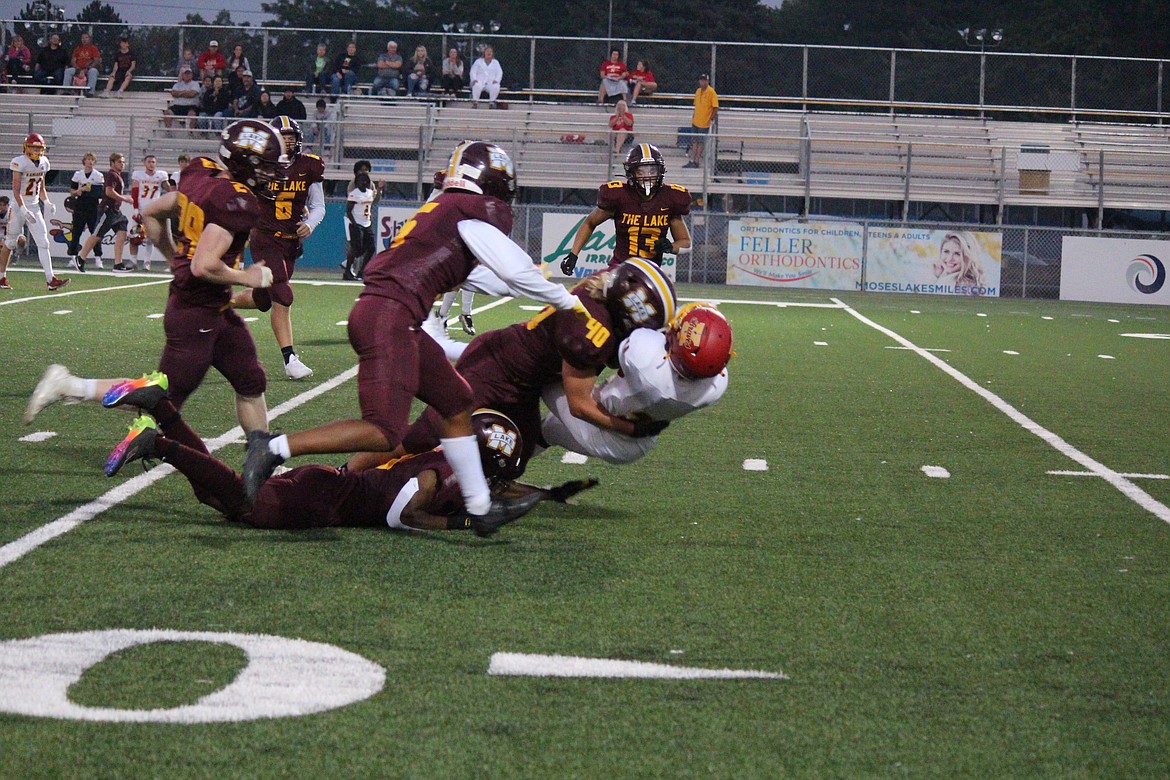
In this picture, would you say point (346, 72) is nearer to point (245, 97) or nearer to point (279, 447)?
point (245, 97)

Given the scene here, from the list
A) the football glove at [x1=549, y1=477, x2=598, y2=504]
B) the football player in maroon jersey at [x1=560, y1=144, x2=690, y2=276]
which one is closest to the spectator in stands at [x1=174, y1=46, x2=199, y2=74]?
the football player in maroon jersey at [x1=560, y1=144, x2=690, y2=276]

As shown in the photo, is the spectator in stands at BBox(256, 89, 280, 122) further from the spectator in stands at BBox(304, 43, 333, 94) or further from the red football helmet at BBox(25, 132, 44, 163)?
the red football helmet at BBox(25, 132, 44, 163)

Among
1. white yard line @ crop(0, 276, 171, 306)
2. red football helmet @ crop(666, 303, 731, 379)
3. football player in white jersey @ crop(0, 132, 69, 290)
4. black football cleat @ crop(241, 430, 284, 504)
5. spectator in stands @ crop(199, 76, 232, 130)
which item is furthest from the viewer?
spectator in stands @ crop(199, 76, 232, 130)

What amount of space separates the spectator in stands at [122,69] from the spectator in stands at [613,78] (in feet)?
36.6

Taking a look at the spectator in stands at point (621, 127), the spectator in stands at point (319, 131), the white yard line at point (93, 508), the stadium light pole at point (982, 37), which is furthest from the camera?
the stadium light pole at point (982, 37)

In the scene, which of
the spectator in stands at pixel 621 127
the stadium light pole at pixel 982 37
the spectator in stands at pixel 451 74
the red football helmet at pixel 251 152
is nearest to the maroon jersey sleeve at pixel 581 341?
the red football helmet at pixel 251 152

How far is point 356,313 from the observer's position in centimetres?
521

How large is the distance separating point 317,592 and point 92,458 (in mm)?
2784

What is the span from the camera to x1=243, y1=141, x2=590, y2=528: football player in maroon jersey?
5102 millimetres

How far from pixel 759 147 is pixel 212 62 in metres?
12.5

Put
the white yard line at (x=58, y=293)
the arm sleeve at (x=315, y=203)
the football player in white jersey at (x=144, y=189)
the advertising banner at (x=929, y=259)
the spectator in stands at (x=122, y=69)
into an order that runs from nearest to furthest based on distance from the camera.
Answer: the arm sleeve at (x=315, y=203), the white yard line at (x=58, y=293), the football player in white jersey at (x=144, y=189), the advertising banner at (x=929, y=259), the spectator in stands at (x=122, y=69)

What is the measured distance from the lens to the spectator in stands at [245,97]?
28.5 metres

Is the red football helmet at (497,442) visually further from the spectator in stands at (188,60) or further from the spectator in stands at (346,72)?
the spectator in stands at (188,60)

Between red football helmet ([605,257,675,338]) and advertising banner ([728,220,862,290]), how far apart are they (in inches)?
771
